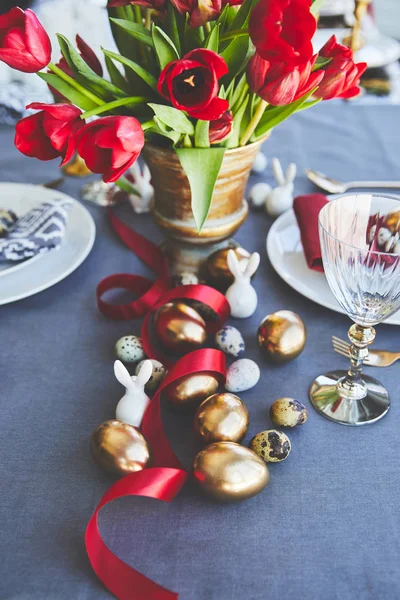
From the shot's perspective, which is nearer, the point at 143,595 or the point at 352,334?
the point at 143,595

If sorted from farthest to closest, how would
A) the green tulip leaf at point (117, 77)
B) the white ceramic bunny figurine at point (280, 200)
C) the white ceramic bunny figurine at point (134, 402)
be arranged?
the white ceramic bunny figurine at point (280, 200)
the green tulip leaf at point (117, 77)
the white ceramic bunny figurine at point (134, 402)

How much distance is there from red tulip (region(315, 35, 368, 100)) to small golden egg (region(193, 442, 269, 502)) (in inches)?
13.0

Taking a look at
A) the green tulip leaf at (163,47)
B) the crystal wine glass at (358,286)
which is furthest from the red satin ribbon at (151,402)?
the green tulip leaf at (163,47)

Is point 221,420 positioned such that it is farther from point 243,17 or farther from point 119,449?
point 243,17

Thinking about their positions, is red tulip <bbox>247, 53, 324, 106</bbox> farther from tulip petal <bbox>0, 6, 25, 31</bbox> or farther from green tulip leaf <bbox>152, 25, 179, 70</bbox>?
tulip petal <bbox>0, 6, 25, 31</bbox>

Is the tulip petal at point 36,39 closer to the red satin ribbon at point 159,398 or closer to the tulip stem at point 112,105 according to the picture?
the tulip stem at point 112,105

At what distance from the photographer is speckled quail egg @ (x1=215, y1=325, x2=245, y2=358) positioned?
52 centimetres

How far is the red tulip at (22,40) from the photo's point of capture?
1.35 ft

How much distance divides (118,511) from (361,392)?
0.23m

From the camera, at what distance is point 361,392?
474mm

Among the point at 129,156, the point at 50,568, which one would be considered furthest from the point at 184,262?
the point at 50,568

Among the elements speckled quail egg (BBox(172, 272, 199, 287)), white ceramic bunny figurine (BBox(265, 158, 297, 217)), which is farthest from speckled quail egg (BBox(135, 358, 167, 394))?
white ceramic bunny figurine (BBox(265, 158, 297, 217))

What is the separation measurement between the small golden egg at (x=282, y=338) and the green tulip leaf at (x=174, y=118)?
0.19 metres

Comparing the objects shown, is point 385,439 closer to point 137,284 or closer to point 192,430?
point 192,430
